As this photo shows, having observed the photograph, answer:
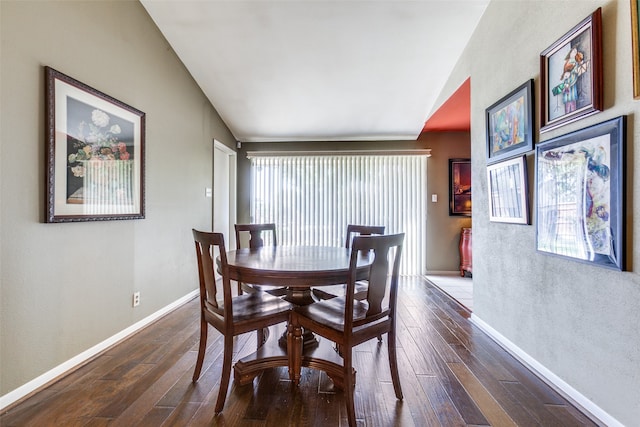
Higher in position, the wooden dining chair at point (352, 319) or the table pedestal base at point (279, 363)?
the wooden dining chair at point (352, 319)

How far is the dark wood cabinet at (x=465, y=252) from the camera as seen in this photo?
439 centimetres

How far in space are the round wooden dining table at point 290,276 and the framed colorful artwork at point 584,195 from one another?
1.12 metres

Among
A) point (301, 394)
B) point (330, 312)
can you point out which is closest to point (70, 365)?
point (301, 394)

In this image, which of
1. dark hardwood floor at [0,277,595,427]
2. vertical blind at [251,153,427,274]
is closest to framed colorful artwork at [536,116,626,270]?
dark hardwood floor at [0,277,595,427]

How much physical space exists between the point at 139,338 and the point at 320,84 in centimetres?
323

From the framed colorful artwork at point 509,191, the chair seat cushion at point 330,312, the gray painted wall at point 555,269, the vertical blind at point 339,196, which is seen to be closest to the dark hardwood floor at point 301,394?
the gray painted wall at point 555,269

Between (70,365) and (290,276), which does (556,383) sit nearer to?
(290,276)

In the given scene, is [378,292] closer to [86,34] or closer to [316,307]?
[316,307]

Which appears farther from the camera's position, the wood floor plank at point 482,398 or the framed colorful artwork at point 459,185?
the framed colorful artwork at point 459,185

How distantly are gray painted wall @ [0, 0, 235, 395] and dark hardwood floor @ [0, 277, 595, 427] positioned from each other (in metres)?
0.31

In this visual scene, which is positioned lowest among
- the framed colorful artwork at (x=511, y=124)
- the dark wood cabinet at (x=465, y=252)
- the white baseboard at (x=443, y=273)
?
the white baseboard at (x=443, y=273)

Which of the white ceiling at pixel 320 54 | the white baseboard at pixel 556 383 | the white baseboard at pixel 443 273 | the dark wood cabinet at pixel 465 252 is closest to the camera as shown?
the white baseboard at pixel 556 383

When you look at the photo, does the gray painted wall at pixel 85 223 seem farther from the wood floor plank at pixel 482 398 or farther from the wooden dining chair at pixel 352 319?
the wood floor plank at pixel 482 398

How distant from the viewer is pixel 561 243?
1.63 metres
